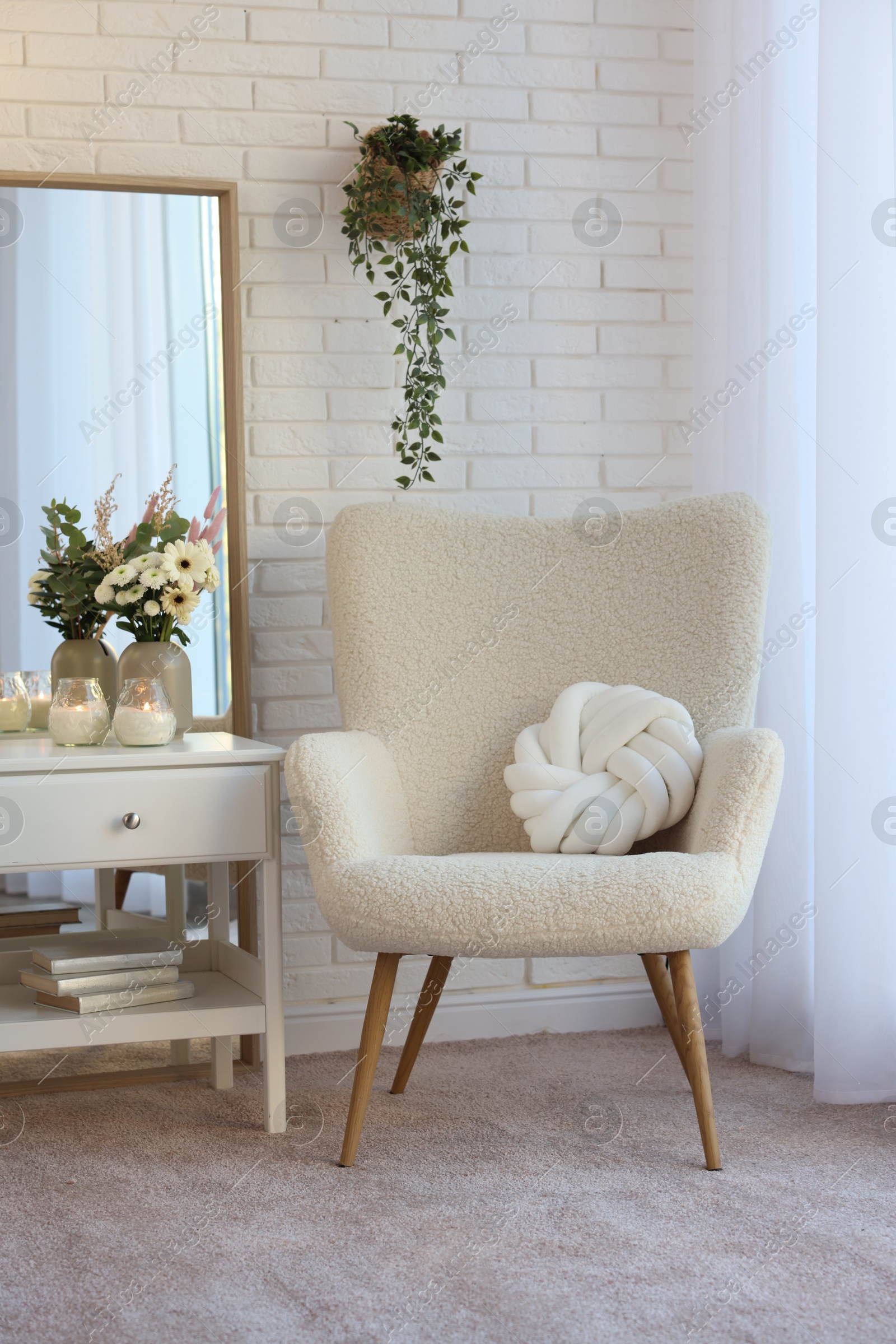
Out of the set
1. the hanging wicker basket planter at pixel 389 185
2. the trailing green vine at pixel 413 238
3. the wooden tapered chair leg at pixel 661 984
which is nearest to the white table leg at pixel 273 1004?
the wooden tapered chair leg at pixel 661 984

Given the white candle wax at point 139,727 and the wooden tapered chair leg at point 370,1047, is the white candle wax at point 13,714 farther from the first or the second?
the wooden tapered chair leg at point 370,1047

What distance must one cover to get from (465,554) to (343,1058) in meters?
0.89

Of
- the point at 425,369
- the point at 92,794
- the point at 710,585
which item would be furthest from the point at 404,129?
the point at 92,794

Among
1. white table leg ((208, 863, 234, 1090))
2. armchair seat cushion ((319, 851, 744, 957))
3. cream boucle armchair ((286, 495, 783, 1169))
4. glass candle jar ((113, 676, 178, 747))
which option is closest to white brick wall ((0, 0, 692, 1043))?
white table leg ((208, 863, 234, 1090))

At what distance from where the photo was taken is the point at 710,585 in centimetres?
182

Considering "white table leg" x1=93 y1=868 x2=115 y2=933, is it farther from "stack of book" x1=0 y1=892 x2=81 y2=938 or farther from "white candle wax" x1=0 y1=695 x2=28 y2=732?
"white candle wax" x1=0 y1=695 x2=28 y2=732

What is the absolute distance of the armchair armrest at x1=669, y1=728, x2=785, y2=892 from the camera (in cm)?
151

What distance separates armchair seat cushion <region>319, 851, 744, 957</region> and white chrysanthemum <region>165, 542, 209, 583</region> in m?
0.60

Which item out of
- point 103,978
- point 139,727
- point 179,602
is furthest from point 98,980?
point 179,602

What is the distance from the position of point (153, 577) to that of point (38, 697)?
308 mm

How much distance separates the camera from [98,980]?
66.1 inches

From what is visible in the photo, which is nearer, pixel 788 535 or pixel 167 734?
pixel 167 734

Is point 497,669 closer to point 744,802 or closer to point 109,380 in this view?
point 744,802

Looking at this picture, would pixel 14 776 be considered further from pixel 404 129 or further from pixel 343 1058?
pixel 404 129
